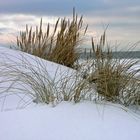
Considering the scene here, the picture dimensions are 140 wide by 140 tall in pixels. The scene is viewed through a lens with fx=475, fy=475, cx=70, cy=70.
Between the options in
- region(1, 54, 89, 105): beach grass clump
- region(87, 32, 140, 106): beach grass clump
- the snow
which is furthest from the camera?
region(87, 32, 140, 106): beach grass clump

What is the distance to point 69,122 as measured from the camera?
358 centimetres

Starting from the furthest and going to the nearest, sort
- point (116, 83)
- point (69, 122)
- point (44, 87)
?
1. point (116, 83)
2. point (44, 87)
3. point (69, 122)

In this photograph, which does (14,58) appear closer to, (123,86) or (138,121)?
(123,86)

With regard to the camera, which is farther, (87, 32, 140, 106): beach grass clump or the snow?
(87, 32, 140, 106): beach grass clump

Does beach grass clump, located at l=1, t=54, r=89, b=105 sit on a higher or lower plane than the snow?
higher

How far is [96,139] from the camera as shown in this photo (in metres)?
3.38

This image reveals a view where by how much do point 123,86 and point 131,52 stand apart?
711mm

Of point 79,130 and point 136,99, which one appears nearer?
point 79,130

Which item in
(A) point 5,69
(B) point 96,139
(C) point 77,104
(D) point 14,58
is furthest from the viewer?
(D) point 14,58

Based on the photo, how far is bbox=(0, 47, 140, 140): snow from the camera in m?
3.44

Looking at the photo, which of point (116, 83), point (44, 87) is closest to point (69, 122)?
point (44, 87)

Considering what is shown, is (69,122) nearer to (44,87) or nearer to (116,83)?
(44,87)

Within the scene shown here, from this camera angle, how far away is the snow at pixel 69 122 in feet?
11.3

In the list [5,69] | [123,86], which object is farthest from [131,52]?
[5,69]
